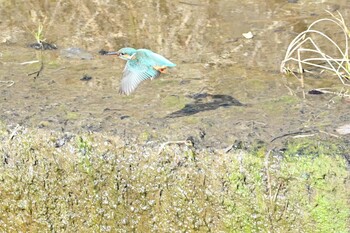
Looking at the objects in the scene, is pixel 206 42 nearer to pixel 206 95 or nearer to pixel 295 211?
pixel 206 95

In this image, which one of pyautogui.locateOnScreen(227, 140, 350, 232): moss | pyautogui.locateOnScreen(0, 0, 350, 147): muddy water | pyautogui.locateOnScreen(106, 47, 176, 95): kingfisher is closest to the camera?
pyautogui.locateOnScreen(227, 140, 350, 232): moss

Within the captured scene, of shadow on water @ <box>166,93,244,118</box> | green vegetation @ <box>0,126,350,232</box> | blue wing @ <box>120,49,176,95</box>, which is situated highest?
blue wing @ <box>120,49,176,95</box>

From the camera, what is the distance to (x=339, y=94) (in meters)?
2.57

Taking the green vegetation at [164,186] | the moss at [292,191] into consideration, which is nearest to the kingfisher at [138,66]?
the green vegetation at [164,186]

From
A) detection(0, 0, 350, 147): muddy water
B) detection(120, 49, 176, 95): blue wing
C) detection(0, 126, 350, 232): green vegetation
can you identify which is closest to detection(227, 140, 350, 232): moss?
detection(0, 126, 350, 232): green vegetation

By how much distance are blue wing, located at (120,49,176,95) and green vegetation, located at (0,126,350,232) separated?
0.33 metres

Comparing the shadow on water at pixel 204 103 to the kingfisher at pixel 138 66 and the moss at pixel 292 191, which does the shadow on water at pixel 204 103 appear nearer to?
the kingfisher at pixel 138 66

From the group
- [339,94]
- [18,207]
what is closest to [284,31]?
[339,94]

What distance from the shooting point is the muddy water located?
238cm

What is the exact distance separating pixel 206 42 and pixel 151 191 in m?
1.02

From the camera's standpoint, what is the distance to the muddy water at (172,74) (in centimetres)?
238

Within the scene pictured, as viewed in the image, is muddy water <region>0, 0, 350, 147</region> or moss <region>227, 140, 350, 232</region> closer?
moss <region>227, 140, 350, 232</region>

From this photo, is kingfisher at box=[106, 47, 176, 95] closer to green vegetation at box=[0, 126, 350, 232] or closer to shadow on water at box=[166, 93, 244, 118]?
shadow on water at box=[166, 93, 244, 118]

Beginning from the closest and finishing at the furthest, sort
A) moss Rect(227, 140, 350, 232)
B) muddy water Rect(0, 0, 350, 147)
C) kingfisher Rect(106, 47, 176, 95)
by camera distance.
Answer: moss Rect(227, 140, 350, 232) < muddy water Rect(0, 0, 350, 147) < kingfisher Rect(106, 47, 176, 95)
